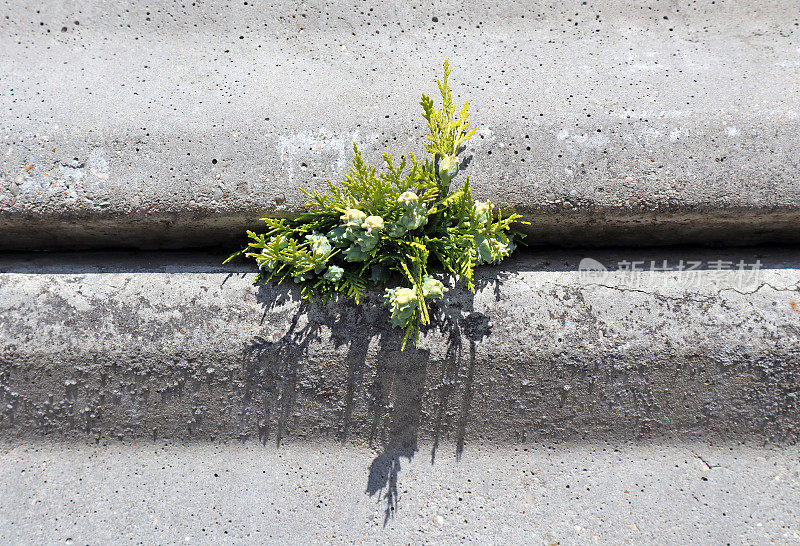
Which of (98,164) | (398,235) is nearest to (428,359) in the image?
(398,235)

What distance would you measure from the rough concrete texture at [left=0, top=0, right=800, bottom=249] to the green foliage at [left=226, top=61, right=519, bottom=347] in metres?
0.14

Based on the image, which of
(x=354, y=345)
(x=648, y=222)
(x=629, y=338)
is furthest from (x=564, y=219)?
(x=354, y=345)

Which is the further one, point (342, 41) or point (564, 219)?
point (342, 41)

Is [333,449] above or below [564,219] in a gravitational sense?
below

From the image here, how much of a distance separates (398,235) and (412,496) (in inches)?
42.5

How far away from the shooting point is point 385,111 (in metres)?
1.96

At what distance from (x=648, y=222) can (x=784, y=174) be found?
53 cm

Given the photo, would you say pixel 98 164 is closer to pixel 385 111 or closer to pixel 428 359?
pixel 385 111

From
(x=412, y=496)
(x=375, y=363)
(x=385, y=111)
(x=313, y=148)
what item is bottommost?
(x=412, y=496)

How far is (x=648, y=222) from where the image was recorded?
6.24ft

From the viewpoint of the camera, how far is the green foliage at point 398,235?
64.2 inches

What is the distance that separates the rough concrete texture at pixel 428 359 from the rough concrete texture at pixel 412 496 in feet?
0.30

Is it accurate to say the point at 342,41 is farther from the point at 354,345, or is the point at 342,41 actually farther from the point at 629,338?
the point at 629,338

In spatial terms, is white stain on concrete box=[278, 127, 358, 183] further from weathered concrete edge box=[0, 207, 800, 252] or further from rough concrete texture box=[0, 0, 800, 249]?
weathered concrete edge box=[0, 207, 800, 252]
